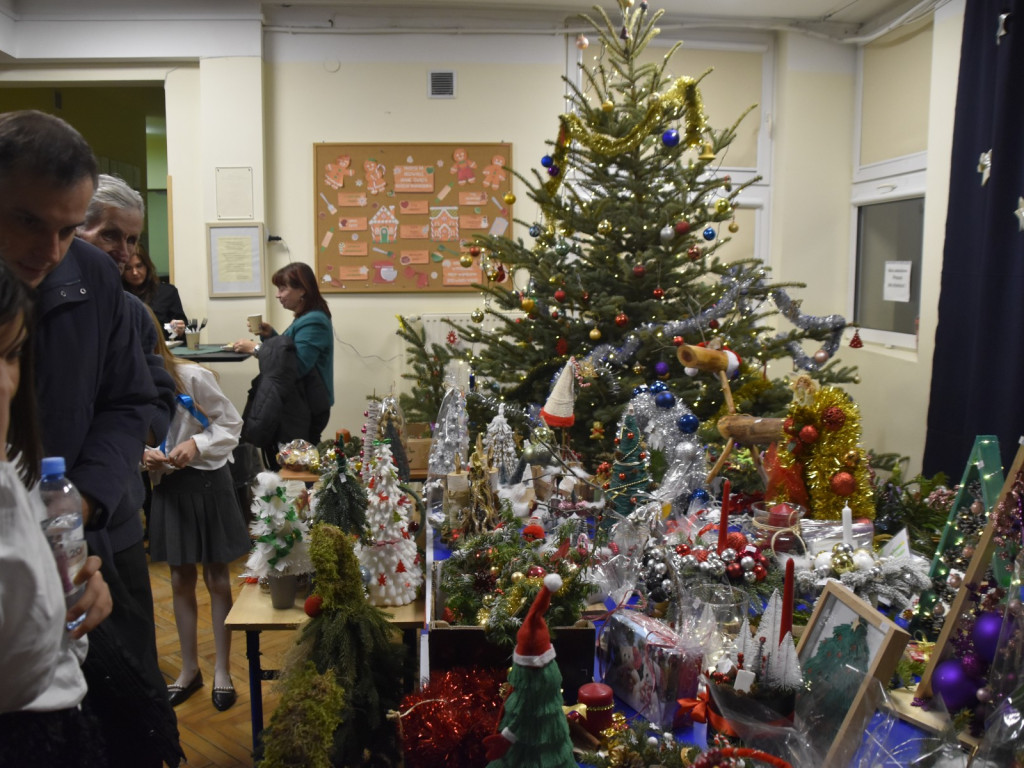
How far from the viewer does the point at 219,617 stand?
289 cm

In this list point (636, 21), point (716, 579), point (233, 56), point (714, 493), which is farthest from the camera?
point (233, 56)

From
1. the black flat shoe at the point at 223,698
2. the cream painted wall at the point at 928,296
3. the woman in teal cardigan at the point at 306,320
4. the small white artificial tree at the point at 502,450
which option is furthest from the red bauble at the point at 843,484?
the cream painted wall at the point at 928,296

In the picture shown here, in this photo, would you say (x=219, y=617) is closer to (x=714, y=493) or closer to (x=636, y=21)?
(x=714, y=493)

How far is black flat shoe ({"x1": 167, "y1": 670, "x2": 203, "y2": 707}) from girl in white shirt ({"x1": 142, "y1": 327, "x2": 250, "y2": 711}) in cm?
2

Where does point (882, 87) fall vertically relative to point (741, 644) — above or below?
above

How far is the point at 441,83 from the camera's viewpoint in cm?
570

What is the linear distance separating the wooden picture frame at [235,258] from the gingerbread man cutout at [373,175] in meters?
0.80

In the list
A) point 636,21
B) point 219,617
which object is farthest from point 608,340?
point 219,617

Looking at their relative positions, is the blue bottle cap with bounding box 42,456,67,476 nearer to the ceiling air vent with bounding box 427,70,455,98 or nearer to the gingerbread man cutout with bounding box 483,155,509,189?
the gingerbread man cutout with bounding box 483,155,509,189

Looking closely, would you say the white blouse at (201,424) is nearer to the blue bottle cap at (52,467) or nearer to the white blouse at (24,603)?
the blue bottle cap at (52,467)

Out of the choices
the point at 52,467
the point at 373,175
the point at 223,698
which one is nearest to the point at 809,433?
the point at 52,467

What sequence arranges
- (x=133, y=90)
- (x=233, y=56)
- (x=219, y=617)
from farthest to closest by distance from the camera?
(x=133, y=90), (x=233, y=56), (x=219, y=617)

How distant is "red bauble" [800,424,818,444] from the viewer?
2.20 metres

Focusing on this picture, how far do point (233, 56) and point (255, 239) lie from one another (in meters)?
1.20
